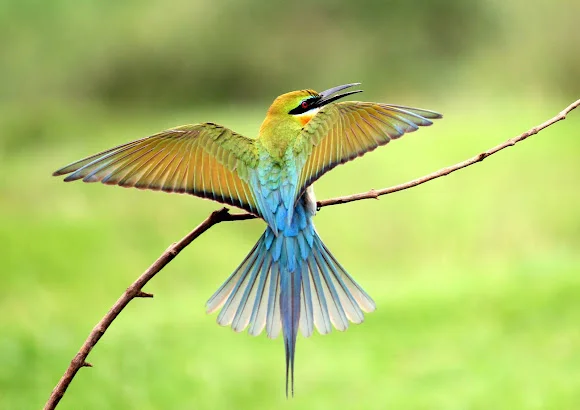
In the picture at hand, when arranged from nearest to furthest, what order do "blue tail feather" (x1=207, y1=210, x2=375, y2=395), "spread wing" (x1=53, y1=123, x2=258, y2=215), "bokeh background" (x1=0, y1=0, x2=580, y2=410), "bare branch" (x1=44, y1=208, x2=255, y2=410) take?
"bare branch" (x1=44, y1=208, x2=255, y2=410)
"spread wing" (x1=53, y1=123, x2=258, y2=215)
"blue tail feather" (x1=207, y1=210, x2=375, y2=395)
"bokeh background" (x1=0, y1=0, x2=580, y2=410)

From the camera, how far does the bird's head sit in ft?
4.29

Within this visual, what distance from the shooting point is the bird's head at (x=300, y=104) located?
1309 millimetres

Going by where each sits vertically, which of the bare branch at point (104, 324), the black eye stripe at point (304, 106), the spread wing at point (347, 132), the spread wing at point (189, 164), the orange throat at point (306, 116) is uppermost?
the black eye stripe at point (304, 106)

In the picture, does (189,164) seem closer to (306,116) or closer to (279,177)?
(279,177)

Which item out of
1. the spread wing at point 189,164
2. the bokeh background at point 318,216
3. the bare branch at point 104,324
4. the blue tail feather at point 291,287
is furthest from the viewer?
the bokeh background at point 318,216

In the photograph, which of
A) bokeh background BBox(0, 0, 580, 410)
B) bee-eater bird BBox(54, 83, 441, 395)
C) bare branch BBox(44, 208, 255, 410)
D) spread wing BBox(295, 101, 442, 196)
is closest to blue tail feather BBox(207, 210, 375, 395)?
bee-eater bird BBox(54, 83, 441, 395)

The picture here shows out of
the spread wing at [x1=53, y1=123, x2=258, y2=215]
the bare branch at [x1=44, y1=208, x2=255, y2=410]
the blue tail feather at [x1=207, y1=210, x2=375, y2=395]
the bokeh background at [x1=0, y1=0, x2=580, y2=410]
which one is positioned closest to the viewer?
the bare branch at [x1=44, y1=208, x2=255, y2=410]

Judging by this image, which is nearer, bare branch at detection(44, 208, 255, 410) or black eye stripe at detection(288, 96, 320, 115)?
bare branch at detection(44, 208, 255, 410)

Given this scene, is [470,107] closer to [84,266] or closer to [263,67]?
[263,67]

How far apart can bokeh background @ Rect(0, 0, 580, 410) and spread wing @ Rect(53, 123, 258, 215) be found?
1424 mm

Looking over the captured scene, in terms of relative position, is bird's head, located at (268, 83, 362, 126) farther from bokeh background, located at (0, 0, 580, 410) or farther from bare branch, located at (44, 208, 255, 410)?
bokeh background, located at (0, 0, 580, 410)

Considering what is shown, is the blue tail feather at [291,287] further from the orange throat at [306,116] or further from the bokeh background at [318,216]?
the bokeh background at [318,216]

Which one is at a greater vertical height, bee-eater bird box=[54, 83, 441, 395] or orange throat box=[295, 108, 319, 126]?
Result: orange throat box=[295, 108, 319, 126]

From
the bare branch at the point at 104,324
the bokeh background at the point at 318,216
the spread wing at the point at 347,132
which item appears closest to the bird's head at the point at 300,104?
the spread wing at the point at 347,132
